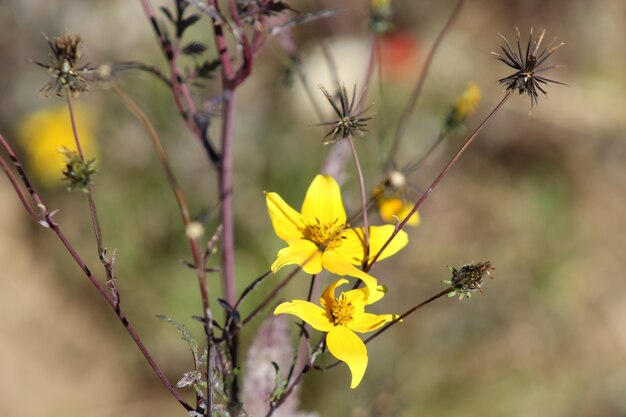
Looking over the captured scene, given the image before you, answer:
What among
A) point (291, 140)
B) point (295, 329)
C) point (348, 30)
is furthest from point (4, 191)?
point (348, 30)

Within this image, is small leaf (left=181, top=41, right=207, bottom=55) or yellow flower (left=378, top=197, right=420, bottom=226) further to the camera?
yellow flower (left=378, top=197, right=420, bottom=226)

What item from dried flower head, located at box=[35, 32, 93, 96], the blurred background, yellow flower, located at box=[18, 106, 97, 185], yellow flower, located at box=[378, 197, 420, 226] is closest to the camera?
dried flower head, located at box=[35, 32, 93, 96]

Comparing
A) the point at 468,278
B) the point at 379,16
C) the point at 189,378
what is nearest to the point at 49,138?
the point at 379,16

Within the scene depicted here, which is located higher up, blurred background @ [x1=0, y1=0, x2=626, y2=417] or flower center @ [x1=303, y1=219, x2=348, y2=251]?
blurred background @ [x1=0, y1=0, x2=626, y2=417]

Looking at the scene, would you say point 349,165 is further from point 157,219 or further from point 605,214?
point 605,214

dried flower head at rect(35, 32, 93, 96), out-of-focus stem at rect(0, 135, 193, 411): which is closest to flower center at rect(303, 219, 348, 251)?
out-of-focus stem at rect(0, 135, 193, 411)

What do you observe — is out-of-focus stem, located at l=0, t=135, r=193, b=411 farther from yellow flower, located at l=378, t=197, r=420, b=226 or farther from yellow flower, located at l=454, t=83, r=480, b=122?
yellow flower, located at l=454, t=83, r=480, b=122

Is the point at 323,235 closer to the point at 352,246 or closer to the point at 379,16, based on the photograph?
the point at 352,246
